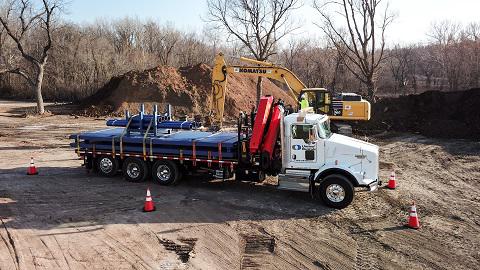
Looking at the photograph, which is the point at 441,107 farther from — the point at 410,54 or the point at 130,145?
the point at 410,54

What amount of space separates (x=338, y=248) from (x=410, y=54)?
7145 cm

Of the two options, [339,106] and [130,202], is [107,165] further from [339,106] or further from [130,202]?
[339,106]

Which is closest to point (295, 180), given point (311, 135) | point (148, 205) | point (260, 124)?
point (311, 135)

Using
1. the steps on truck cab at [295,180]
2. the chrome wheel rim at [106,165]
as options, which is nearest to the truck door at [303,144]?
the steps on truck cab at [295,180]

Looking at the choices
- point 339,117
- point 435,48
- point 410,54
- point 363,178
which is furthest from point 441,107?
point 410,54

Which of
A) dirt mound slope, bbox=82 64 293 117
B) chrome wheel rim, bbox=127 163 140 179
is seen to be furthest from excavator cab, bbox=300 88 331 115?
dirt mound slope, bbox=82 64 293 117

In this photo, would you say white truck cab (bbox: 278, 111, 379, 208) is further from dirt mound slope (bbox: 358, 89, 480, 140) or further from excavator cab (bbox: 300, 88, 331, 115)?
dirt mound slope (bbox: 358, 89, 480, 140)

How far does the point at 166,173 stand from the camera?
1377 centimetres

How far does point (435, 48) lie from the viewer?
2527 inches

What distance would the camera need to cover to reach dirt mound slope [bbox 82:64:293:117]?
114ft

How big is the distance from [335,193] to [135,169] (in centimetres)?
659

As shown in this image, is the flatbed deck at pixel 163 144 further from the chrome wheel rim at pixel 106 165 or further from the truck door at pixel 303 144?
the truck door at pixel 303 144

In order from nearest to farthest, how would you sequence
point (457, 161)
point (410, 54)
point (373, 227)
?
point (373, 227), point (457, 161), point (410, 54)

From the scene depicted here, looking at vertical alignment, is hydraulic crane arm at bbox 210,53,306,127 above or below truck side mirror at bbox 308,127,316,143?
above
